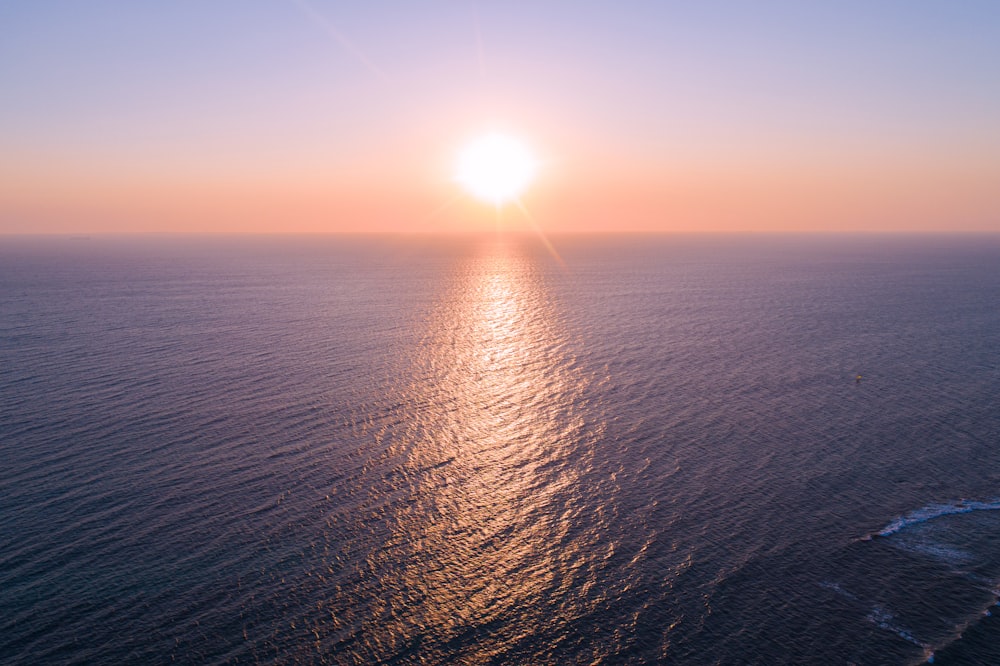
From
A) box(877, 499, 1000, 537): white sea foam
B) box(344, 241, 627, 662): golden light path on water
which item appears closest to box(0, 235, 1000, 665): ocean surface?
box(344, 241, 627, 662): golden light path on water

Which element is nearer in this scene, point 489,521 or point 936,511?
point 489,521

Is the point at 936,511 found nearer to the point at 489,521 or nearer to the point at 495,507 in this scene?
the point at 495,507

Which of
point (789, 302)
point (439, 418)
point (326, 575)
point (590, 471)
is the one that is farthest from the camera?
point (789, 302)

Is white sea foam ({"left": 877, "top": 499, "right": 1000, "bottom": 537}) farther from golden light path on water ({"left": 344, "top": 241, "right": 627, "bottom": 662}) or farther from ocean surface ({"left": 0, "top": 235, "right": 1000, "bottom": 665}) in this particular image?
golden light path on water ({"left": 344, "top": 241, "right": 627, "bottom": 662})

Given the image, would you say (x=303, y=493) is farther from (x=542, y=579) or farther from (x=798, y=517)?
(x=798, y=517)

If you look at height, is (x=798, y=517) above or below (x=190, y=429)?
below

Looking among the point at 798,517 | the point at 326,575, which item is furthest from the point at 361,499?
the point at 798,517

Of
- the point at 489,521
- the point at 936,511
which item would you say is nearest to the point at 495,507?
the point at 489,521
